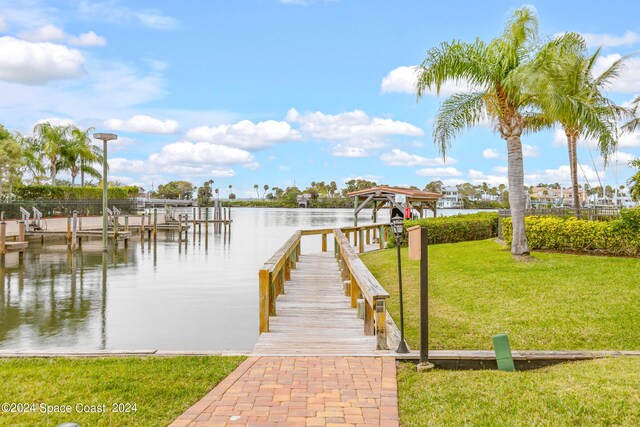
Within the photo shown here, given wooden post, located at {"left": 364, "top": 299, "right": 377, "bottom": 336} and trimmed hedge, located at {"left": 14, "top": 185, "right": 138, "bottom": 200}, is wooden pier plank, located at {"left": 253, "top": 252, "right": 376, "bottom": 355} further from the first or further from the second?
trimmed hedge, located at {"left": 14, "top": 185, "right": 138, "bottom": 200}

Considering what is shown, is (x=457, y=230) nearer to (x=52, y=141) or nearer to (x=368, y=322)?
(x=368, y=322)

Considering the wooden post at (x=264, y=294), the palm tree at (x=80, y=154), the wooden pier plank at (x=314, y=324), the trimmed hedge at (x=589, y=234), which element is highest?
the palm tree at (x=80, y=154)

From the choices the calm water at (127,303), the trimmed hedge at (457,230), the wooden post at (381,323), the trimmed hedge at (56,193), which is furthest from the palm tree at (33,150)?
the wooden post at (381,323)

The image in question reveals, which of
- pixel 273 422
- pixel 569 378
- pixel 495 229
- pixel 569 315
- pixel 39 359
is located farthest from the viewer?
pixel 495 229

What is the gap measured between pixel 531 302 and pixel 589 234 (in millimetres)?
5311

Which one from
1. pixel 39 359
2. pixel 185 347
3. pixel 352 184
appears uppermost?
pixel 352 184

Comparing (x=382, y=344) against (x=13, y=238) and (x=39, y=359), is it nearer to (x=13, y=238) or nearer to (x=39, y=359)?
(x=39, y=359)

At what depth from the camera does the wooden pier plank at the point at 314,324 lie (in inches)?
261

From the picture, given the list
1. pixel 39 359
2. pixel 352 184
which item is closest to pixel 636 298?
pixel 39 359

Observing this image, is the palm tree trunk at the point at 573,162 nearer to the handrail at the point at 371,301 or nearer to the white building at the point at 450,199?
the handrail at the point at 371,301

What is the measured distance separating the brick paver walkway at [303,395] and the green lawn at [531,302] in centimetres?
208

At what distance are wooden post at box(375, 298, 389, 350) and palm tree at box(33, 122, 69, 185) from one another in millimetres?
59907

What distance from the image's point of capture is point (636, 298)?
914 centimetres

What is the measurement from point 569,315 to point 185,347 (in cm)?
657
